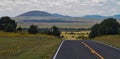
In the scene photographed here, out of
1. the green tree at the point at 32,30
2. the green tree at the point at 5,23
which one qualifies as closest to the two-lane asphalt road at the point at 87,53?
the green tree at the point at 32,30

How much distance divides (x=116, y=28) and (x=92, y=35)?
11.8 meters

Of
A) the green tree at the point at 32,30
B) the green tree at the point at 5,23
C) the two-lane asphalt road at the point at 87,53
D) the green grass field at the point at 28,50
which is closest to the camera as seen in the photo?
the two-lane asphalt road at the point at 87,53

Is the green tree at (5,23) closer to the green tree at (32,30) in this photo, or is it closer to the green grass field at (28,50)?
the green tree at (32,30)

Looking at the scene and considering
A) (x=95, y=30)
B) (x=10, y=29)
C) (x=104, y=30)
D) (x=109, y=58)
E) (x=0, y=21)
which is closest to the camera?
(x=109, y=58)

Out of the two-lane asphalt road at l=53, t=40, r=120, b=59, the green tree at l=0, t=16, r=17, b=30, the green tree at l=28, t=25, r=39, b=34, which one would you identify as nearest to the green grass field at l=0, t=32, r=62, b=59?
the two-lane asphalt road at l=53, t=40, r=120, b=59

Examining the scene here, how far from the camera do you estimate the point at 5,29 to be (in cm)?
11475

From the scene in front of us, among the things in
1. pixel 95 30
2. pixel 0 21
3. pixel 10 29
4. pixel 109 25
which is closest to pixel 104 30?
pixel 109 25

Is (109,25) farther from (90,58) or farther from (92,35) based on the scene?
(90,58)

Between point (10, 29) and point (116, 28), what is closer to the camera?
point (116, 28)

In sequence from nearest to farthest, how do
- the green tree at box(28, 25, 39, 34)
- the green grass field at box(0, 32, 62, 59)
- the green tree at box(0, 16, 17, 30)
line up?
the green grass field at box(0, 32, 62, 59), the green tree at box(28, 25, 39, 34), the green tree at box(0, 16, 17, 30)

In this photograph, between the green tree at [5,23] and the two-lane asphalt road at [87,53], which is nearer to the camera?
the two-lane asphalt road at [87,53]

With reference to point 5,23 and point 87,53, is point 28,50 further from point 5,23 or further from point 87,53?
point 5,23

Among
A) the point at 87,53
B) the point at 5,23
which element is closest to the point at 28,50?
the point at 87,53

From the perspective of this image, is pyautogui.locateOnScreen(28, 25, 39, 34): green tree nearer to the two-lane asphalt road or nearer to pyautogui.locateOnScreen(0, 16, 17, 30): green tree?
pyautogui.locateOnScreen(0, 16, 17, 30): green tree
